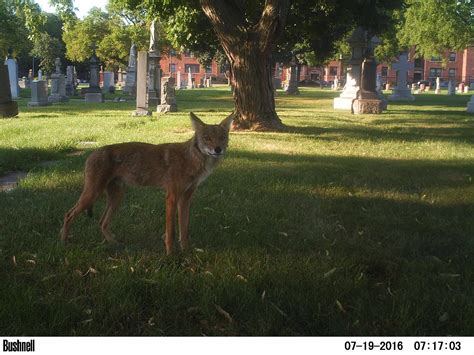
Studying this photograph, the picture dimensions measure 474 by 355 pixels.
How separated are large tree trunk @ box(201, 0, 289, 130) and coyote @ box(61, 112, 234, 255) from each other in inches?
382

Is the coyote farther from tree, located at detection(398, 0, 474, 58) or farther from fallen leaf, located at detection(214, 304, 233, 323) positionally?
tree, located at detection(398, 0, 474, 58)

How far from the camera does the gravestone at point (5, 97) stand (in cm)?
1516

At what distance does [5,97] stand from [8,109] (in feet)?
1.74

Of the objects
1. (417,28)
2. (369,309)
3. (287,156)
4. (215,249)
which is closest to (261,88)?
(287,156)

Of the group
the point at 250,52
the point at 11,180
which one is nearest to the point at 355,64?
the point at 250,52

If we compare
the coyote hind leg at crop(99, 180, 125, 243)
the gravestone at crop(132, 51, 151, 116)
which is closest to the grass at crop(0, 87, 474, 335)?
the coyote hind leg at crop(99, 180, 125, 243)

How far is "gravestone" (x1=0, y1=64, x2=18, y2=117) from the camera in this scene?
15163 mm

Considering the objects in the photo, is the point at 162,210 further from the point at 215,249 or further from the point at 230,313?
the point at 230,313

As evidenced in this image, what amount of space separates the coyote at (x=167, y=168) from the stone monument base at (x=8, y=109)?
13.3m

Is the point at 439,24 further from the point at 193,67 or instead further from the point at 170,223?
the point at 193,67

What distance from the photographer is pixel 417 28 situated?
54281mm

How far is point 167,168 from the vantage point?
4.36 meters

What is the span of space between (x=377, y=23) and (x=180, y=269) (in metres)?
20.6

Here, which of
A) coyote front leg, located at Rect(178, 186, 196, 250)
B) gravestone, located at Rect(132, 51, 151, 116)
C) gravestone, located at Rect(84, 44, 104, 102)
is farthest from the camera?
gravestone, located at Rect(84, 44, 104, 102)
